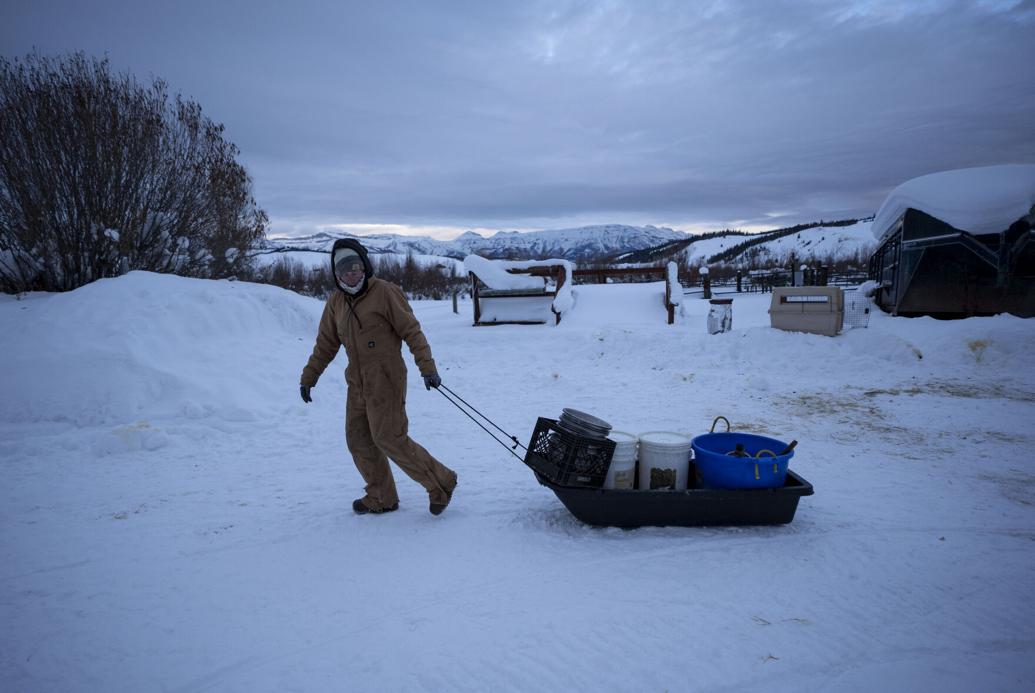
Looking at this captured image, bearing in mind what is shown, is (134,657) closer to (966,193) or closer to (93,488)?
(93,488)

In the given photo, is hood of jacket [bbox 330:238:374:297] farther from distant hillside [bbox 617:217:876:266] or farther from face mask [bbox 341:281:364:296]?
distant hillside [bbox 617:217:876:266]

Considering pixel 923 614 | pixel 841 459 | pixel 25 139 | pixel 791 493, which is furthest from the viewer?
pixel 25 139

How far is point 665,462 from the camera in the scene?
3.57 meters

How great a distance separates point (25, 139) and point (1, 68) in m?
1.30

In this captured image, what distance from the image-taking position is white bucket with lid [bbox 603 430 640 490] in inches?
139

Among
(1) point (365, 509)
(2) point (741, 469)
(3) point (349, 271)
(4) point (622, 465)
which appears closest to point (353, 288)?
(3) point (349, 271)

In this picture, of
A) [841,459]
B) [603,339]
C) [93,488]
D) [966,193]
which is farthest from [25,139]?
[966,193]

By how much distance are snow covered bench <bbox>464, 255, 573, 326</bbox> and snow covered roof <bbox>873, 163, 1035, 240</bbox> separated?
320 inches

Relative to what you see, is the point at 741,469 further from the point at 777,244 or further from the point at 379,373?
the point at 777,244

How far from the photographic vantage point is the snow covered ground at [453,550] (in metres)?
2.35

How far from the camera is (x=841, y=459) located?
4.71m

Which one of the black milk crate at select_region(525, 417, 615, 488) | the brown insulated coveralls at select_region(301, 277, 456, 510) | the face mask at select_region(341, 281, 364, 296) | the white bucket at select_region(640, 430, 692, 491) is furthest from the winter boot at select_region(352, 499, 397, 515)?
the white bucket at select_region(640, 430, 692, 491)

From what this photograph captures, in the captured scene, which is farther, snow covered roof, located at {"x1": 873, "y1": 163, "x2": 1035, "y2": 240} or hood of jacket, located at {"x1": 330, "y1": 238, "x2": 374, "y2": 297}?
snow covered roof, located at {"x1": 873, "y1": 163, "x2": 1035, "y2": 240}

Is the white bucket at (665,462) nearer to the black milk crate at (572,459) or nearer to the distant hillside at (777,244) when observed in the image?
the black milk crate at (572,459)
